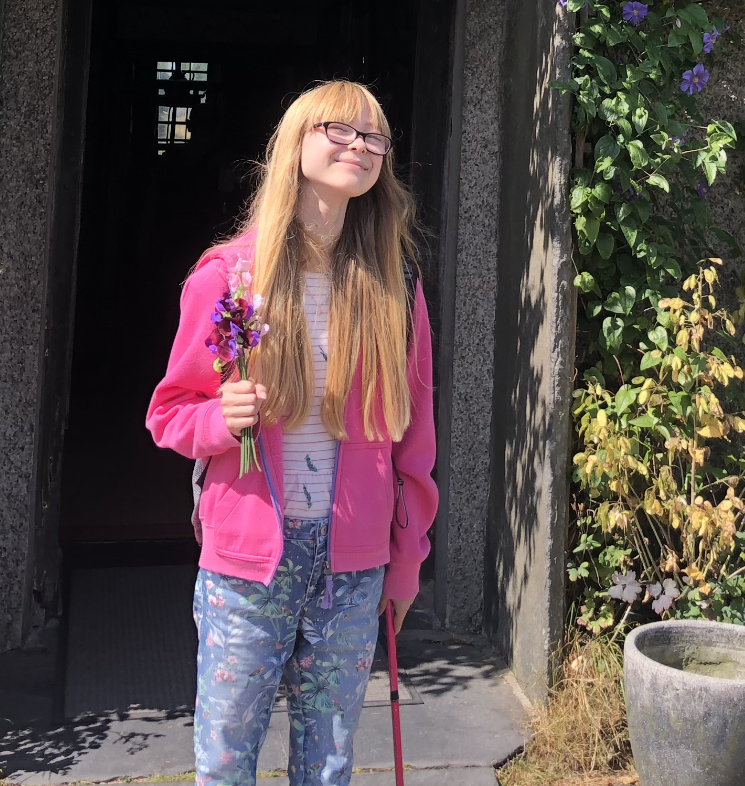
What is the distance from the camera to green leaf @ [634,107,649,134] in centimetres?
318

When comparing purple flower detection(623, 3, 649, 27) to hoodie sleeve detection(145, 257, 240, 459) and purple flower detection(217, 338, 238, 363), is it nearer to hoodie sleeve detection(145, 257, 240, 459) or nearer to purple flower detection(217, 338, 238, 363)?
hoodie sleeve detection(145, 257, 240, 459)

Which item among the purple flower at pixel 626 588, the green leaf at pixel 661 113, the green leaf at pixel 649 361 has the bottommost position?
the purple flower at pixel 626 588

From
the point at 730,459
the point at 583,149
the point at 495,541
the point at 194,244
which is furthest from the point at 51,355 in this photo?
the point at 194,244

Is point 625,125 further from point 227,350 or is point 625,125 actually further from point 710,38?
point 227,350

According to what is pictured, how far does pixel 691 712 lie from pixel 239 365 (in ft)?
5.52

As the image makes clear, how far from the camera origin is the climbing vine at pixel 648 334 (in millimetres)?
3195

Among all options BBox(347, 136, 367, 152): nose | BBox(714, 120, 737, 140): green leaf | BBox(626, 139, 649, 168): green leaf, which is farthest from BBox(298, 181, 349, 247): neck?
BBox(714, 120, 737, 140): green leaf

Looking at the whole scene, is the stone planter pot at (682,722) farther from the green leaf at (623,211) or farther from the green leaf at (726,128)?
the green leaf at (726,128)

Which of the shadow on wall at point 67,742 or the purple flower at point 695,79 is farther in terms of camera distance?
the purple flower at point 695,79

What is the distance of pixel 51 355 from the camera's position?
4.02 meters

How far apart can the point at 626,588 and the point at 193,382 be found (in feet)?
6.34

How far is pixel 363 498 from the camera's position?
2.04 metres

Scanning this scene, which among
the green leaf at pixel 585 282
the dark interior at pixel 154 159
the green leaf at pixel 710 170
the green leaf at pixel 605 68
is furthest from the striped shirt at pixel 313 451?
the dark interior at pixel 154 159

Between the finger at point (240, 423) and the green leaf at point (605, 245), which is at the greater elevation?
the green leaf at point (605, 245)
